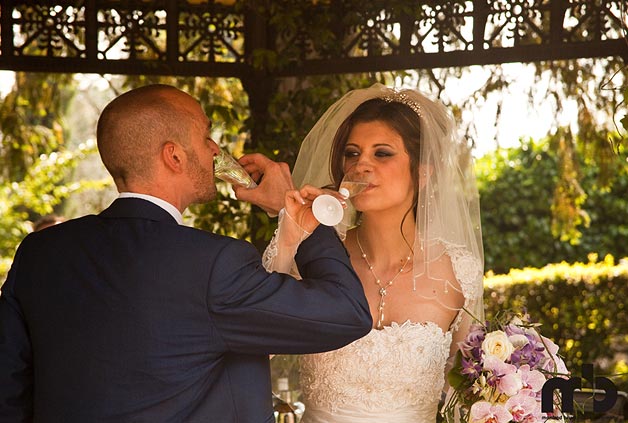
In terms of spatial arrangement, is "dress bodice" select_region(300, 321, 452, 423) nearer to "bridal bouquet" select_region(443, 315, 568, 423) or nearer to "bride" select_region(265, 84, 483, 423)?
"bride" select_region(265, 84, 483, 423)

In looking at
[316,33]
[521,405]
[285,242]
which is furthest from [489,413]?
[316,33]

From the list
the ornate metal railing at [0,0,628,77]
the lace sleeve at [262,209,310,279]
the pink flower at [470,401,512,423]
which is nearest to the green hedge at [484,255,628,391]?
the ornate metal railing at [0,0,628,77]

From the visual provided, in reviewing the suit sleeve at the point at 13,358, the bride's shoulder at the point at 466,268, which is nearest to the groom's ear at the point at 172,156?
the suit sleeve at the point at 13,358

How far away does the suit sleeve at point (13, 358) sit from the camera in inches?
107

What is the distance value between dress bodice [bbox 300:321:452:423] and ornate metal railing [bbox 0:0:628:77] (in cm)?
164

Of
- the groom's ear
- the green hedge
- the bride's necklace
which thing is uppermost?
the groom's ear

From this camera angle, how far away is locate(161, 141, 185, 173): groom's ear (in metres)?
2.70

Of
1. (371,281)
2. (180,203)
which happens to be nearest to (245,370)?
(180,203)

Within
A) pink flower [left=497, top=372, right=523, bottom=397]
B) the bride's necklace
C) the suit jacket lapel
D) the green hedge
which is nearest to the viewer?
the suit jacket lapel

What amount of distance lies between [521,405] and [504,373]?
0.12m

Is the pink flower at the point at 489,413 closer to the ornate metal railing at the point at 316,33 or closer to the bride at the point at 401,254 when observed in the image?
the bride at the point at 401,254

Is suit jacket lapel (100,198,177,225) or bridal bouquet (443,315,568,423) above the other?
suit jacket lapel (100,198,177,225)

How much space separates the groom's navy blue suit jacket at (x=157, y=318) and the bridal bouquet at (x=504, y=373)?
61 cm

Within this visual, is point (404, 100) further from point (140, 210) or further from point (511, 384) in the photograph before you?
point (140, 210)
